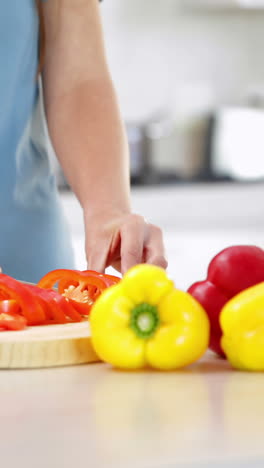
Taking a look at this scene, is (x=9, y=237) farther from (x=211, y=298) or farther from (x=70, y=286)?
(x=211, y=298)

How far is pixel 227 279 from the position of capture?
91 cm

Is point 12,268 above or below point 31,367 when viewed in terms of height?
below

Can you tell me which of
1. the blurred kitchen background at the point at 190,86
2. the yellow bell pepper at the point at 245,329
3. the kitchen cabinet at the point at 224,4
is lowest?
the blurred kitchen background at the point at 190,86

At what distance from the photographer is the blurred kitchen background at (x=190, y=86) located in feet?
13.9

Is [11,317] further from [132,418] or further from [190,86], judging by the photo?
[190,86]

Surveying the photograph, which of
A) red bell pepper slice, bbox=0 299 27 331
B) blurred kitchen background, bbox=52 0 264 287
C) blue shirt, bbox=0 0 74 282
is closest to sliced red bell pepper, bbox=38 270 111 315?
red bell pepper slice, bbox=0 299 27 331

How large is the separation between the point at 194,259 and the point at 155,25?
71.6 inches

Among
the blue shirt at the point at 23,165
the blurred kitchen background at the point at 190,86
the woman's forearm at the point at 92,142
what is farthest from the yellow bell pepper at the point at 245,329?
the blurred kitchen background at the point at 190,86

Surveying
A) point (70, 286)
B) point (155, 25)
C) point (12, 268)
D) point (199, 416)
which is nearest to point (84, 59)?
point (12, 268)

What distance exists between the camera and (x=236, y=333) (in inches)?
32.9

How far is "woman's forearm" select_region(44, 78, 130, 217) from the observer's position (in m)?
1.43

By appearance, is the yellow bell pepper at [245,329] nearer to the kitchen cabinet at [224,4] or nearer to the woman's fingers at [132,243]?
the woman's fingers at [132,243]

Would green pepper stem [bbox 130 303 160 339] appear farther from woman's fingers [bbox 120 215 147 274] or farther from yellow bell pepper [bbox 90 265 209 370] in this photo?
woman's fingers [bbox 120 215 147 274]

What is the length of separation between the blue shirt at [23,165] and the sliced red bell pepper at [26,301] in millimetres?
521
